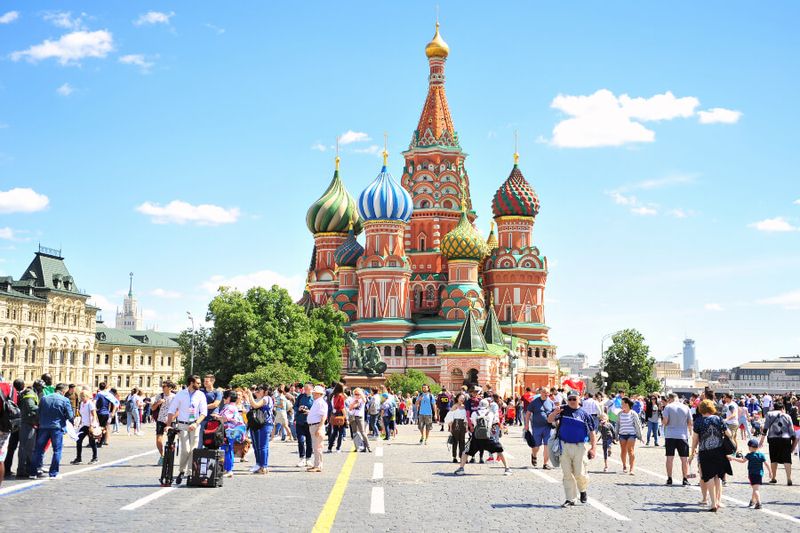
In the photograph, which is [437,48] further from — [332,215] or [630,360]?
[630,360]

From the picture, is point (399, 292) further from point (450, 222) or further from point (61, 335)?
point (61, 335)

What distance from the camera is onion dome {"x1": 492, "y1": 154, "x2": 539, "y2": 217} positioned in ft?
269

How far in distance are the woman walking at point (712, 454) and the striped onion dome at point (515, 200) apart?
6908 centimetres

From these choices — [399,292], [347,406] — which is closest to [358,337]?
[399,292]

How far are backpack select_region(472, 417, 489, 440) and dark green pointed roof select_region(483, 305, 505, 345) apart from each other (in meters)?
55.6

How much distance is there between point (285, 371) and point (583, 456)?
40.0m

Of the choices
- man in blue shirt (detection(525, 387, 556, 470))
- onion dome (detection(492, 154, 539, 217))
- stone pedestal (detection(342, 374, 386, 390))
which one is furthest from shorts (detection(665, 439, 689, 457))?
onion dome (detection(492, 154, 539, 217))

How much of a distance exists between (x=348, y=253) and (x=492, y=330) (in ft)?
51.4

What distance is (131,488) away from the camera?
1470cm

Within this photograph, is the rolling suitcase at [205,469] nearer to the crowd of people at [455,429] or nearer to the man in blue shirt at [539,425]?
the crowd of people at [455,429]

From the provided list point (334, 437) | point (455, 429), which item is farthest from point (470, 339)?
point (455, 429)

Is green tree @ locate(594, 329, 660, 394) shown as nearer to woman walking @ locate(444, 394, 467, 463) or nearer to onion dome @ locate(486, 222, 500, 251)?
onion dome @ locate(486, 222, 500, 251)

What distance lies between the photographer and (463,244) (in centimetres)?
7725

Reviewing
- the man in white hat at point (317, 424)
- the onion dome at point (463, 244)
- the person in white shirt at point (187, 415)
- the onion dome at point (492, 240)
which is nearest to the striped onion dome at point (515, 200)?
the onion dome at point (463, 244)
